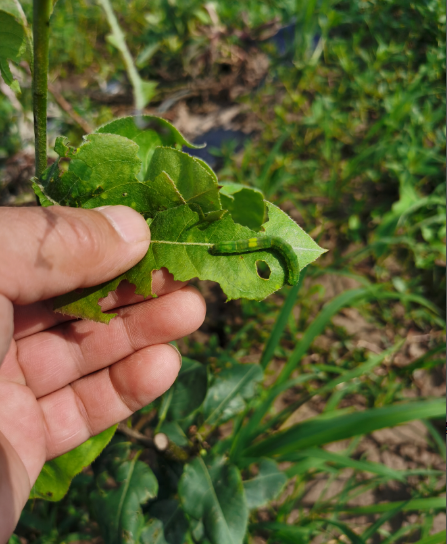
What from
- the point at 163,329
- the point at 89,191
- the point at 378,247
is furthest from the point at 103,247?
the point at 378,247

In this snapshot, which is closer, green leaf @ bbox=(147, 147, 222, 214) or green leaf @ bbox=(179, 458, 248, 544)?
green leaf @ bbox=(147, 147, 222, 214)

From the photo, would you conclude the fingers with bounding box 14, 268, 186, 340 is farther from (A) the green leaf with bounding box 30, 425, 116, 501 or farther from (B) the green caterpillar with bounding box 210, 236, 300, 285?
(A) the green leaf with bounding box 30, 425, 116, 501

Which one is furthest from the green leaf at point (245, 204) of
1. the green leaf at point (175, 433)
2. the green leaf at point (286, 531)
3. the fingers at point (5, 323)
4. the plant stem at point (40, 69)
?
the green leaf at point (286, 531)

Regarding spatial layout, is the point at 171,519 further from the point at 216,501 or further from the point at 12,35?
the point at 12,35

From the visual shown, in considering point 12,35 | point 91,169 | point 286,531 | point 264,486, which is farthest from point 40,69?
point 286,531

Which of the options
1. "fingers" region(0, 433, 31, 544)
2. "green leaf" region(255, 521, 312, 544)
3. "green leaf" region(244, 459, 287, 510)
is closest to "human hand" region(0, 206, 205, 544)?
"fingers" region(0, 433, 31, 544)

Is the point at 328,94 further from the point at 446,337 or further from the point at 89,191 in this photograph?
the point at 89,191

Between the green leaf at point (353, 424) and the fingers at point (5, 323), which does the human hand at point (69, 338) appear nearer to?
the fingers at point (5, 323)
